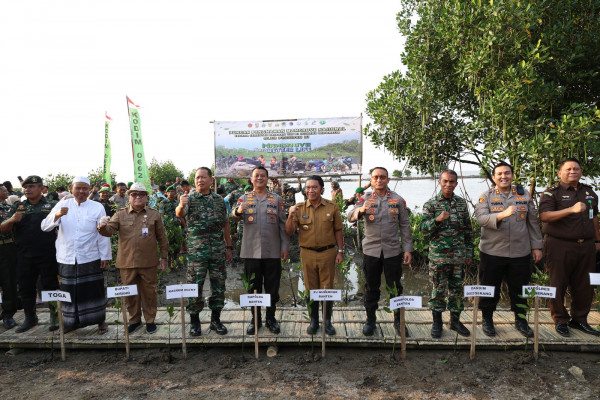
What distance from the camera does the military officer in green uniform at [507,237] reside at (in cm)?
371

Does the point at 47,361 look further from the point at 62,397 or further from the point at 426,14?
the point at 426,14

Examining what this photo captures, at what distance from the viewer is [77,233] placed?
4.10 metres

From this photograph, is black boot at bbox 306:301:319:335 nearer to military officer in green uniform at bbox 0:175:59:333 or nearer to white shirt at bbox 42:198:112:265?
white shirt at bbox 42:198:112:265

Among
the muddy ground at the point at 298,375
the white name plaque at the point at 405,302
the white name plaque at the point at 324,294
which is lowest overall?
the muddy ground at the point at 298,375

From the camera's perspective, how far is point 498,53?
4.82m

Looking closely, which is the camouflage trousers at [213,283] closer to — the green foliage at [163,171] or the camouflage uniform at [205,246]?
the camouflage uniform at [205,246]

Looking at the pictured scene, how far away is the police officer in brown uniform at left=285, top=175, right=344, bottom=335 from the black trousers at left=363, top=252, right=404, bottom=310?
0.36 meters

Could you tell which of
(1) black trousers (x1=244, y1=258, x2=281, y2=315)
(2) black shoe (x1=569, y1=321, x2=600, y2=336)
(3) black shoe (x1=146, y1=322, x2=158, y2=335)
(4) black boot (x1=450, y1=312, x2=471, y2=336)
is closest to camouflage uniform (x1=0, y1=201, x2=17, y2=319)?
(3) black shoe (x1=146, y1=322, x2=158, y2=335)

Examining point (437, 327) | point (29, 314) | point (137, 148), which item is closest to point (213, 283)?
point (29, 314)

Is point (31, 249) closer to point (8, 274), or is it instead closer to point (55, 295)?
point (8, 274)

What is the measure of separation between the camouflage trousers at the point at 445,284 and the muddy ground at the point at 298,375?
1.68 ft

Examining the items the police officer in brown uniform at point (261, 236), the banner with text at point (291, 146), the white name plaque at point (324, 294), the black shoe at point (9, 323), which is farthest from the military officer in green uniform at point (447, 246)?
the black shoe at point (9, 323)

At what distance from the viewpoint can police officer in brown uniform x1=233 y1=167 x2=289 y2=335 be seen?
3.96 meters

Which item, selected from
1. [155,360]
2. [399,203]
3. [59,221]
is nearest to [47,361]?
[155,360]
